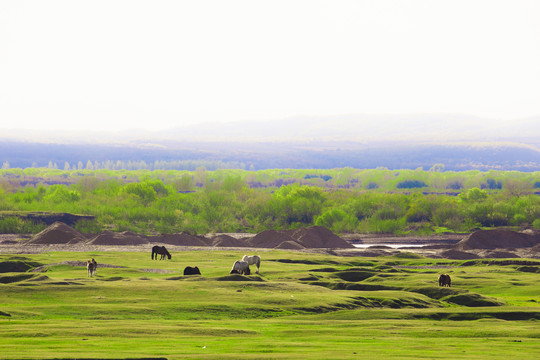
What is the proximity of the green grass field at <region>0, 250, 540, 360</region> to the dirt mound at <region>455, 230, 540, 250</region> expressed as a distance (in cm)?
3306

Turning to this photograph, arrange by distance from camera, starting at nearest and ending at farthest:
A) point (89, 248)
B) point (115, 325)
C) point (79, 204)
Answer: point (115, 325) → point (89, 248) → point (79, 204)

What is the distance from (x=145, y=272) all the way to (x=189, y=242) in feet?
143

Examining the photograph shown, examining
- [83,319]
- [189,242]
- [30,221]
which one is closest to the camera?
[83,319]

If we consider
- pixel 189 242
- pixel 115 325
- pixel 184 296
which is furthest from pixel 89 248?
pixel 115 325

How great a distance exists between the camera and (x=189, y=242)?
103 metres

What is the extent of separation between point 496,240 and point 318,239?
23.8 metres

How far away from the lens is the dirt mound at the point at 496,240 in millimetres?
101625

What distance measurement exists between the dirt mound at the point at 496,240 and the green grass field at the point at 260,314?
33.1 meters

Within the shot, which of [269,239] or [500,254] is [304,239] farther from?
[500,254]

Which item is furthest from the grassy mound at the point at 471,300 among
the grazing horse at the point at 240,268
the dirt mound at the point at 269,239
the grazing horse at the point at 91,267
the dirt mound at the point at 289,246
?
the dirt mound at the point at 269,239

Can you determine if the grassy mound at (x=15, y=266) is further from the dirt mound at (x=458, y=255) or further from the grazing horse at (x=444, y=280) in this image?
the dirt mound at (x=458, y=255)

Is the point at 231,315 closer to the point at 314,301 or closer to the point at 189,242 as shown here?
the point at 314,301

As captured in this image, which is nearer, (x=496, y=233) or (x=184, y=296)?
(x=184, y=296)

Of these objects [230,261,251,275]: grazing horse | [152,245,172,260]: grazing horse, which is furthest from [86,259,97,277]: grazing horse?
[152,245,172,260]: grazing horse
